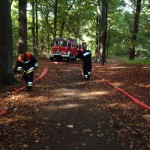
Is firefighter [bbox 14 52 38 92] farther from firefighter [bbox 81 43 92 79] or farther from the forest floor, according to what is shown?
firefighter [bbox 81 43 92 79]

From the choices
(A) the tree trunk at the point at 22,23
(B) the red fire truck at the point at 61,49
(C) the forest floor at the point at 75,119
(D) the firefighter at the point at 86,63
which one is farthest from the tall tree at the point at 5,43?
(B) the red fire truck at the point at 61,49

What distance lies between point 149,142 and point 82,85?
7.64 metres

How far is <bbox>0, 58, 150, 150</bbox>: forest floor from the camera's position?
19.7 feet

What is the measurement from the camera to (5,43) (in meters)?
12.0

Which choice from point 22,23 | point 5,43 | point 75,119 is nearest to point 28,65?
point 5,43

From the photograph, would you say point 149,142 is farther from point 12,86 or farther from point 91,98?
point 12,86

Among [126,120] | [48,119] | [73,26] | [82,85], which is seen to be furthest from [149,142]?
[73,26]

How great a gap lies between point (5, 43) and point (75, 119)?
18.8 ft

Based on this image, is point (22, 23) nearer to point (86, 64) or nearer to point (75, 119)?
point (86, 64)

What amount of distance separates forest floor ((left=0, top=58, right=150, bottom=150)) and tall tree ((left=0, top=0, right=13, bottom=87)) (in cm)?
59

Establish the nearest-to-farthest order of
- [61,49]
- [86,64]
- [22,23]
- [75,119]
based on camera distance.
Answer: [75,119], [86,64], [22,23], [61,49]

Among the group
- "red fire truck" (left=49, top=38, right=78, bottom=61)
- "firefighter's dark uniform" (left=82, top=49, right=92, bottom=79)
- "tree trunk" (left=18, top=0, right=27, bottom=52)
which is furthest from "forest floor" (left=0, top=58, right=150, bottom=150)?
"red fire truck" (left=49, top=38, right=78, bottom=61)

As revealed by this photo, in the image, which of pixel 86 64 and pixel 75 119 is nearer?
pixel 75 119

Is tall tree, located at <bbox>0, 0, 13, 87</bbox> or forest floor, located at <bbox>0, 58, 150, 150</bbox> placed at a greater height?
tall tree, located at <bbox>0, 0, 13, 87</bbox>
